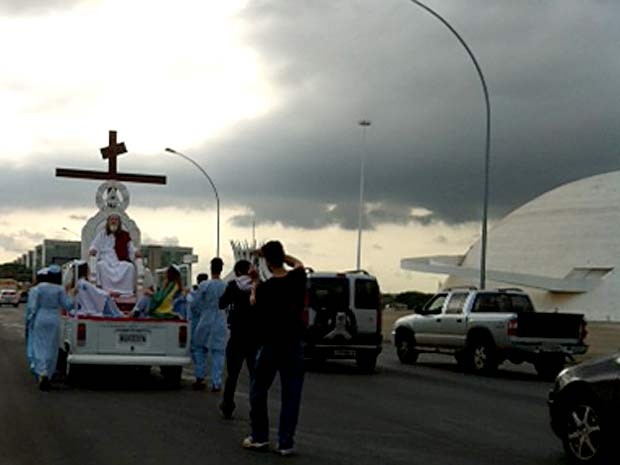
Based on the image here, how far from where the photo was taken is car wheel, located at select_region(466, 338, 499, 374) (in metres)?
22.0

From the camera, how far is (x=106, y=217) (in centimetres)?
1945

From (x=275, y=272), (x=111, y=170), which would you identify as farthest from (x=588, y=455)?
(x=111, y=170)

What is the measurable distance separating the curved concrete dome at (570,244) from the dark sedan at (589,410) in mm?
63800

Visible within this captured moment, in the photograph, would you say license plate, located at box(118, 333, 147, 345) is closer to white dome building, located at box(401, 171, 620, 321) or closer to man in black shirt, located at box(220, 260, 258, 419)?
man in black shirt, located at box(220, 260, 258, 419)

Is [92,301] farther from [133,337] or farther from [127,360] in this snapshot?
[127,360]

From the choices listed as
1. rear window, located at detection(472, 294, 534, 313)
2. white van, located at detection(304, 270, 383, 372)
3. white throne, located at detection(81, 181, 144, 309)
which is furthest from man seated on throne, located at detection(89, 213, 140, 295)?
rear window, located at detection(472, 294, 534, 313)

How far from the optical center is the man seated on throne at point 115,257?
58.4 feet

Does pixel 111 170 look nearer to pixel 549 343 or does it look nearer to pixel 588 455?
pixel 549 343

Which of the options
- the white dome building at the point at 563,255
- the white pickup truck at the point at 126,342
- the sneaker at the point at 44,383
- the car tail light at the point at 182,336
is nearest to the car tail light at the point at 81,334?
the white pickup truck at the point at 126,342

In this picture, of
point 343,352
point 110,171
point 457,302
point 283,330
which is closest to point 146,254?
point 110,171

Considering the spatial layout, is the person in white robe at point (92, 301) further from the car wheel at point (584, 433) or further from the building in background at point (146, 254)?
the car wheel at point (584, 433)

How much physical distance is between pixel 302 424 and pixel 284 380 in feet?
8.73

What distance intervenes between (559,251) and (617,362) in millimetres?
70054

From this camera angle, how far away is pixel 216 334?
15.7 metres
